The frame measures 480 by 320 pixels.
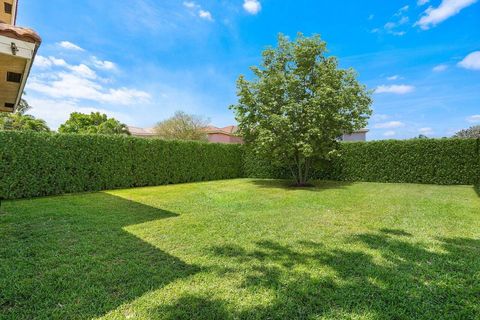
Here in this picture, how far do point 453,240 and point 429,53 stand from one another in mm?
12596

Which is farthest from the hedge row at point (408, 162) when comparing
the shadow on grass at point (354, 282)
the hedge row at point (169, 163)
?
the shadow on grass at point (354, 282)

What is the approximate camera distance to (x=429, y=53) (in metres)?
13.5

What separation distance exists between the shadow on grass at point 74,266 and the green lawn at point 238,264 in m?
0.02

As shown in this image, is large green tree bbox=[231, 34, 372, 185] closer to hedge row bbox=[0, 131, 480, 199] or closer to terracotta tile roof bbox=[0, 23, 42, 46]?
hedge row bbox=[0, 131, 480, 199]

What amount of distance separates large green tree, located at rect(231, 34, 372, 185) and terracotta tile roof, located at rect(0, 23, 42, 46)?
1032 centimetres

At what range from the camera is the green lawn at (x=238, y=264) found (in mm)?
2748

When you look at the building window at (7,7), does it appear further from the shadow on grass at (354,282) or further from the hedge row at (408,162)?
the hedge row at (408,162)

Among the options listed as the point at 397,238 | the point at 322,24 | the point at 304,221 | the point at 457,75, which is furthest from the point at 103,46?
the point at 457,75

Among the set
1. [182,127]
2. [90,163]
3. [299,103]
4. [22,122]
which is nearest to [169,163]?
[90,163]

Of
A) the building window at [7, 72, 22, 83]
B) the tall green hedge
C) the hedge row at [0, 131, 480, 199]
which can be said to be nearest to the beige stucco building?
the building window at [7, 72, 22, 83]

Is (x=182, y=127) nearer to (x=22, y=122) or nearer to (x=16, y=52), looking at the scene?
(x=22, y=122)

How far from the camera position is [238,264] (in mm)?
3863

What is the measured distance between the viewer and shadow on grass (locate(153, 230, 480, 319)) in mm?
2678

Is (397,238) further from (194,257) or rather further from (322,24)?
(322,24)
